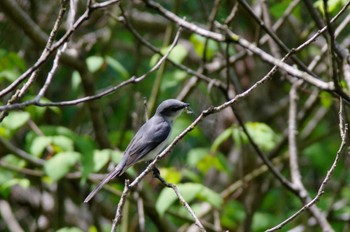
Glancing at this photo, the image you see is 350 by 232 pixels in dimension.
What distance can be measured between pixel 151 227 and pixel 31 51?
7.78 feet

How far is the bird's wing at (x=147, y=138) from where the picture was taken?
153 inches

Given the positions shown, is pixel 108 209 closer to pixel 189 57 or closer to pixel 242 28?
pixel 189 57

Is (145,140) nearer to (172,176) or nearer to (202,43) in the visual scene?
(172,176)

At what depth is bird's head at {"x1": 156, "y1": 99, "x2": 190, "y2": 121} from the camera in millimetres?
4000

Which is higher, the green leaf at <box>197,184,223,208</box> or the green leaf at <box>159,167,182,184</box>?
the green leaf at <box>159,167,182,184</box>

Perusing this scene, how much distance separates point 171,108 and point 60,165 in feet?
2.71

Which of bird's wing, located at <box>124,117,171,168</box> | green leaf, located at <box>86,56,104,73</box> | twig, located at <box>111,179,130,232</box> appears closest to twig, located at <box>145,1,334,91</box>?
bird's wing, located at <box>124,117,171,168</box>

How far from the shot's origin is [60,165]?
414 centimetres

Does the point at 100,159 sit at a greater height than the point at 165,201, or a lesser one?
greater

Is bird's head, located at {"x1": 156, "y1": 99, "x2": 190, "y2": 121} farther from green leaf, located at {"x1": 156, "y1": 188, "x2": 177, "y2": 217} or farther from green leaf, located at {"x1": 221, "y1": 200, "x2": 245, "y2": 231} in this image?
green leaf, located at {"x1": 221, "y1": 200, "x2": 245, "y2": 231}

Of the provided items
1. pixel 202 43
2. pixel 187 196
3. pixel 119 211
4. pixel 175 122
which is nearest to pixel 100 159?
pixel 187 196

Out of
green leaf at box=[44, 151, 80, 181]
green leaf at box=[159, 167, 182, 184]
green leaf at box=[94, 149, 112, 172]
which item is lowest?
green leaf at box=[159, 167, 182, 184]

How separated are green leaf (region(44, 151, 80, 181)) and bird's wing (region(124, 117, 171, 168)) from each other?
45cm

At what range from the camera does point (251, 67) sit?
6797mm
